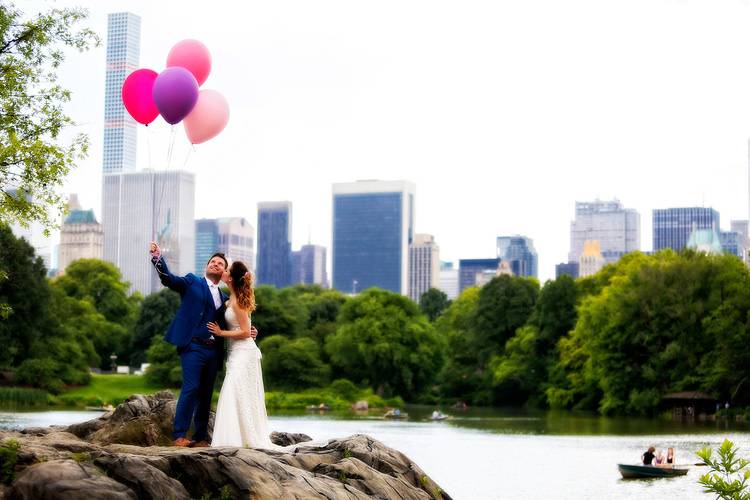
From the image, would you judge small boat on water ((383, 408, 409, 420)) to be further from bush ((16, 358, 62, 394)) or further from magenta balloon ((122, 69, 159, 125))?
magenta balloon ((122, 69, 159, 125))

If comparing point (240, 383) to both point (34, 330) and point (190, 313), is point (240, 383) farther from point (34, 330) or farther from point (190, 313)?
point (34, 330)

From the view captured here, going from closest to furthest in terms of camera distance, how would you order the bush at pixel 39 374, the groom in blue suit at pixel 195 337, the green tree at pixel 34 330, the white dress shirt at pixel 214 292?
the groom in blue suit at pixel 195 337 → the white dress shirt at pixel 214 292 → the green tree at pixel 34 330 → the bush at pixel 39 374

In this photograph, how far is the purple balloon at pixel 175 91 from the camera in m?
16.7

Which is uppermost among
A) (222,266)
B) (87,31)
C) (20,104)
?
(87,31)

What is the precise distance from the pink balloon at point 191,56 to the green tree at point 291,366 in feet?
209

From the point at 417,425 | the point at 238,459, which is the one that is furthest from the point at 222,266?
the point at 417,425

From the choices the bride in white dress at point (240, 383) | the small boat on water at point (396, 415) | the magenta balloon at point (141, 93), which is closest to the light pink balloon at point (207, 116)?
the magenta balloon at point (141, 93)

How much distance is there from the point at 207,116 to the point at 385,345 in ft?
212

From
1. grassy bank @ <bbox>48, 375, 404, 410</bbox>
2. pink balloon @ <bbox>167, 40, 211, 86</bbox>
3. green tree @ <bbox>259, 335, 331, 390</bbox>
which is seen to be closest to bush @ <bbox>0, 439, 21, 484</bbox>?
pink balloon @ <bbox>167, 40, 211, 86</bbox>

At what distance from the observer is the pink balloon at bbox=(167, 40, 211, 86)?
17531mm

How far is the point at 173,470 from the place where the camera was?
12.6m

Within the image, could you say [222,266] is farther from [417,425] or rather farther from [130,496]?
[417,425]

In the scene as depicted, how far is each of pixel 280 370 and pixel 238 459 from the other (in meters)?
69.1

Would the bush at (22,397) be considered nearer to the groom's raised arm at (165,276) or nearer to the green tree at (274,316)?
the green tree at (274,316)
